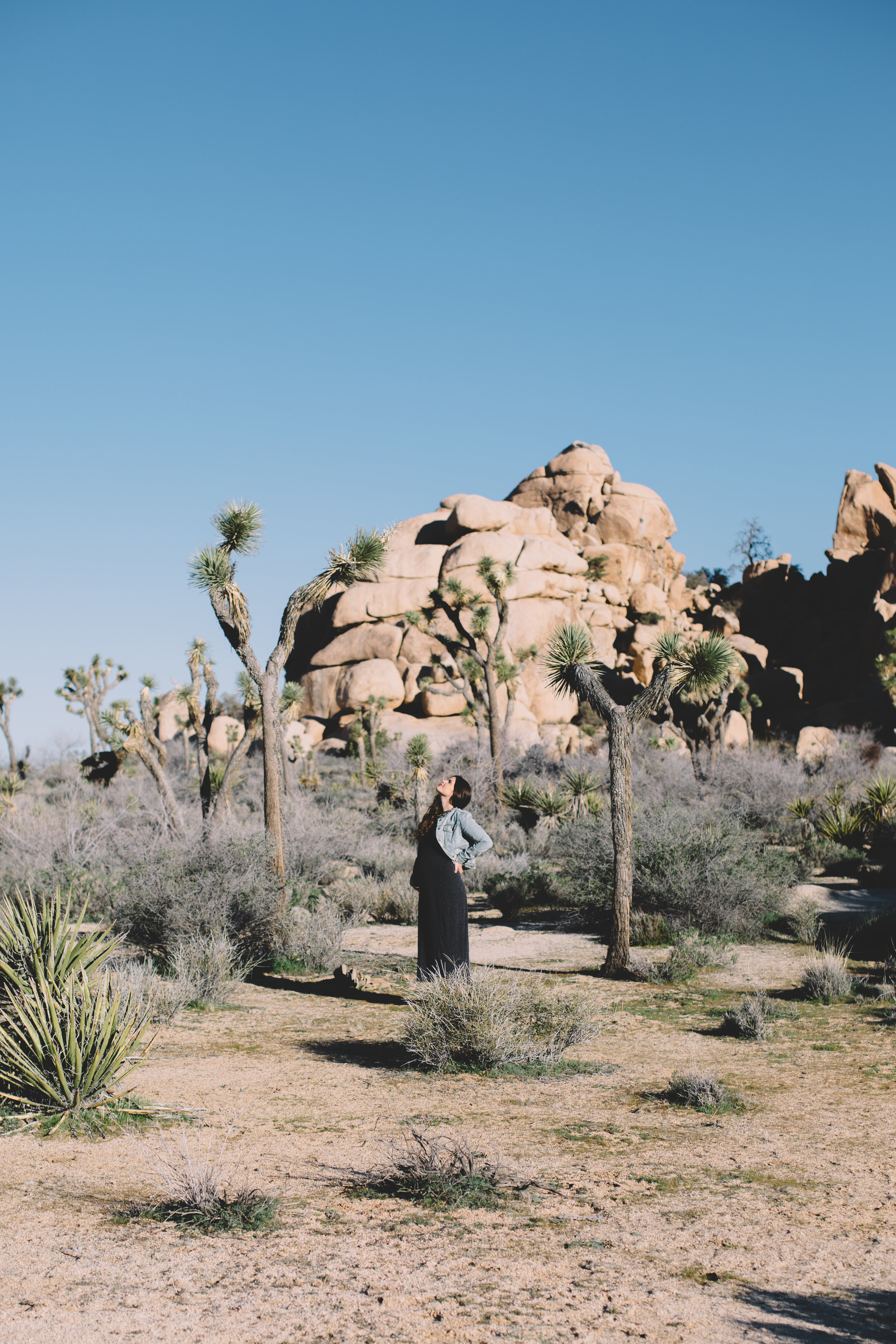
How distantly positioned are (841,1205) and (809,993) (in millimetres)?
5445

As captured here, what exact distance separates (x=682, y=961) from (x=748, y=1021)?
2.60 meters

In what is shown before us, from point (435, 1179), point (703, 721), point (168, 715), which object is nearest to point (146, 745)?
point (435, 1179)

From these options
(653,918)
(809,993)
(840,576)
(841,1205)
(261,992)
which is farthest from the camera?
(840,576)

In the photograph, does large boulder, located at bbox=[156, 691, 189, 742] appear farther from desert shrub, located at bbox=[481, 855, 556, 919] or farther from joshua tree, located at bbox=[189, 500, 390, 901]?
joshua tree, located at bbox=[189, 500, 390, 901]

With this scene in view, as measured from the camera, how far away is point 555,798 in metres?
21.8

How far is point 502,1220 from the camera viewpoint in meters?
4.04

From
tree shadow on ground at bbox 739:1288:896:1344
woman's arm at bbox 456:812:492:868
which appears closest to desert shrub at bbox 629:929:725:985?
woman's arm at bbox 456:812:492:868

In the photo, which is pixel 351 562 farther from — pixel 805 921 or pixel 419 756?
pixel 419 756

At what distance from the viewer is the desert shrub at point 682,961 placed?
10.3 metres

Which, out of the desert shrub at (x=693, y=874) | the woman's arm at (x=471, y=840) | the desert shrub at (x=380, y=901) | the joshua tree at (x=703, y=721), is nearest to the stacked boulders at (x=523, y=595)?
the joshua tree at (x=703, y=721)

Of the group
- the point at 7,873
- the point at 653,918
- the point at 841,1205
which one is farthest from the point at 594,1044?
the point at 7,873

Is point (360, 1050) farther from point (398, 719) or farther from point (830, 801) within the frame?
point (398, 719)

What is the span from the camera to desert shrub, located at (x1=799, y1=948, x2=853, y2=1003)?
9.23 meters

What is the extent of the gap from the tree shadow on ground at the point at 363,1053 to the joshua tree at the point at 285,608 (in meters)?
3.68
